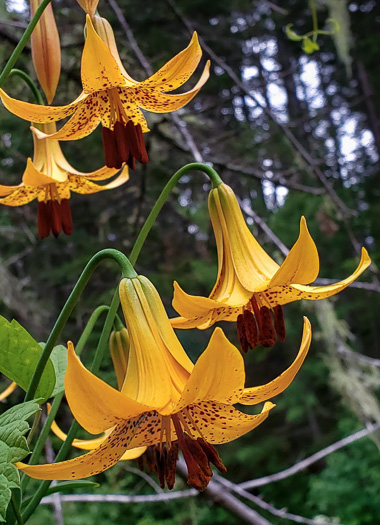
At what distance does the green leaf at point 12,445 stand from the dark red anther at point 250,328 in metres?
0.25

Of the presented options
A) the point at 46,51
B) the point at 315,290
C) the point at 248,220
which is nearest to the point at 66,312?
the point at 315,290

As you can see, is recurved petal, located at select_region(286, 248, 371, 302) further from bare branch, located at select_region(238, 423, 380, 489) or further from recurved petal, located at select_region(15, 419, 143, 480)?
bare branch, located at select_region(238, 423, 380, 489)

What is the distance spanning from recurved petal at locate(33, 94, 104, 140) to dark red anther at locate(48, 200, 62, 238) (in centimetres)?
19

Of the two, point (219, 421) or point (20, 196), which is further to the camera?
point (20, 196)

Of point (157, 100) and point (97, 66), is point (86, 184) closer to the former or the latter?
point (157, 100)

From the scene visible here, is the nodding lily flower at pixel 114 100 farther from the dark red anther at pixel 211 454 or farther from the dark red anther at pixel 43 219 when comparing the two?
the dark red anther at pixel 211 454

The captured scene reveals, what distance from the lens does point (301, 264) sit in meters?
0.54

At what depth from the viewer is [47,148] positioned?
0.89 metres

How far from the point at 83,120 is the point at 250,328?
34 cm

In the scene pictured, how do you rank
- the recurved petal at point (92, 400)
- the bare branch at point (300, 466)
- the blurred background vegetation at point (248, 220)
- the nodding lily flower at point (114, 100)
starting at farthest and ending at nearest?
the blurred background vegetation at point (248, 220)
the bare branch at point (300, 466)
the nodding lily flower at point (114, 100)
the recurved petal at point (92, 400)

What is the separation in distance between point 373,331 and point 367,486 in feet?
10.4

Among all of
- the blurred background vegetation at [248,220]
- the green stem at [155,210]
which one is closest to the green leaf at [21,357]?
the green stem at [155,210]

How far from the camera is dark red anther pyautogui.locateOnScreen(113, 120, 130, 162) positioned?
66 centimetres

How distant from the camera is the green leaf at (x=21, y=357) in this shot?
52 cm
